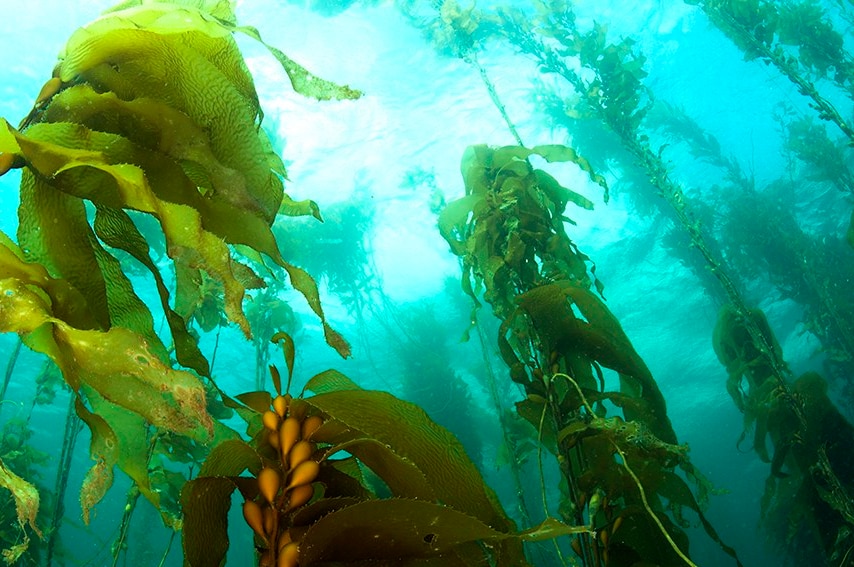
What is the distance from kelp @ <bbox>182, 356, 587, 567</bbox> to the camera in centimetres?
85

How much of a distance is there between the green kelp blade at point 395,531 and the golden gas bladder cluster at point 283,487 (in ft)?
0.21

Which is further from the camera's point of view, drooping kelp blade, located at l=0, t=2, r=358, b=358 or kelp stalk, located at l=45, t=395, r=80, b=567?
kelp stalk, located at l=45, t=395, r=80, b=567

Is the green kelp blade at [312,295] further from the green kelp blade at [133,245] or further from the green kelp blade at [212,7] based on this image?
the green kelp blade at [212,7]

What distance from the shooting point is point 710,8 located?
6133 millimetres

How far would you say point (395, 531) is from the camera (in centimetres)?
88

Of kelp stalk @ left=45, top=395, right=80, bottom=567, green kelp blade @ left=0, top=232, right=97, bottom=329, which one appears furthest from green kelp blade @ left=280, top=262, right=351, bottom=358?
kelp stalk @ left=45, top=395, right=80, bottom=567

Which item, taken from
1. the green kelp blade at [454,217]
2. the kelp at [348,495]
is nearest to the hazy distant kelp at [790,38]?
the green kelp blade at [454,217]

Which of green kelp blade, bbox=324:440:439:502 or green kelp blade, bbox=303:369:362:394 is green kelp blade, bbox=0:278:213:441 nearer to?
green kelp blade, bbox=324:440:439:502

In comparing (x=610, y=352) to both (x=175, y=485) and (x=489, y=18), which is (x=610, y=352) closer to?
(x=175, y=485)

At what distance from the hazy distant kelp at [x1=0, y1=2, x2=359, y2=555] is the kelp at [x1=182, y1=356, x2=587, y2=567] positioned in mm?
153

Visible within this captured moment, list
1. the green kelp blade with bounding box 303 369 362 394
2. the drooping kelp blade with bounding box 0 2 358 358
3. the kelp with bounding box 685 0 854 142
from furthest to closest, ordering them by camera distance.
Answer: the kelp with bounding box 685 0 854 142, the green kelp blade with bounding box 303 369 362 394, the drooping kelp blade with bounding box 0 2 358 358

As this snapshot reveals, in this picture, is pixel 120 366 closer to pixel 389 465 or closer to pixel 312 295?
pixel 312 295

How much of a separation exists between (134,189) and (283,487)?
0.72 metres

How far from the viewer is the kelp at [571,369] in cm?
153
